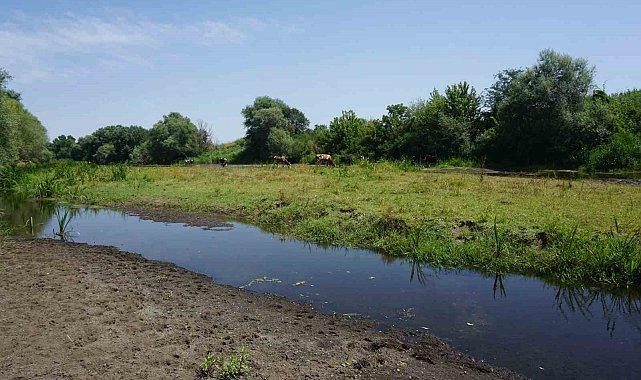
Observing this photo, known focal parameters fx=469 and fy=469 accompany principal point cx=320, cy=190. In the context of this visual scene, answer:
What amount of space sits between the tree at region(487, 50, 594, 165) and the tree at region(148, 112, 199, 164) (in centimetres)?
4299

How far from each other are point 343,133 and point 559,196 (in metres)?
37.2

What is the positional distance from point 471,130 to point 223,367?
41.7 m

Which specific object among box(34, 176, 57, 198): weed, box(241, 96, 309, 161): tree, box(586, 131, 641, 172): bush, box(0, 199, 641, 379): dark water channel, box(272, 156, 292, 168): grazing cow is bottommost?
box(0, 199, 641, 379): dark water channel

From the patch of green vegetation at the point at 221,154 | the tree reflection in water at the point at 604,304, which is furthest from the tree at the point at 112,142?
the tree reflection in water at the point at 604,304

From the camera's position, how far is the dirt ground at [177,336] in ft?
19.1

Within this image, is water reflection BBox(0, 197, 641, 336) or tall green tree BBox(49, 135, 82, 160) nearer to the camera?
water reflection BBox(0, 197, 641, 336)

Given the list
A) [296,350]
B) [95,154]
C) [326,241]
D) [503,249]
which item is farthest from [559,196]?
[95,154]

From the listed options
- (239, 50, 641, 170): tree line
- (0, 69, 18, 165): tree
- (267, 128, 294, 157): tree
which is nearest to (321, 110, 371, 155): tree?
(239, 50, 641, 170): tree line

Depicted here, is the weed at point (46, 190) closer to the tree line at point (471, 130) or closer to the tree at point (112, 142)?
the tree line at point (471, 130)

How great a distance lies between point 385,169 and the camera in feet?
97.6

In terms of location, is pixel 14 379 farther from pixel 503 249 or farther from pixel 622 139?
pixel 622 139

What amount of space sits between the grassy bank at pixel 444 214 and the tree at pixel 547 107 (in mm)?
15516

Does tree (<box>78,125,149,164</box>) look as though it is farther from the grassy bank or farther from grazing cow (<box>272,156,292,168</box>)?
the grassy bank

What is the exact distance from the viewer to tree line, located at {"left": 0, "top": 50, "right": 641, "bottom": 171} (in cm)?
3350
